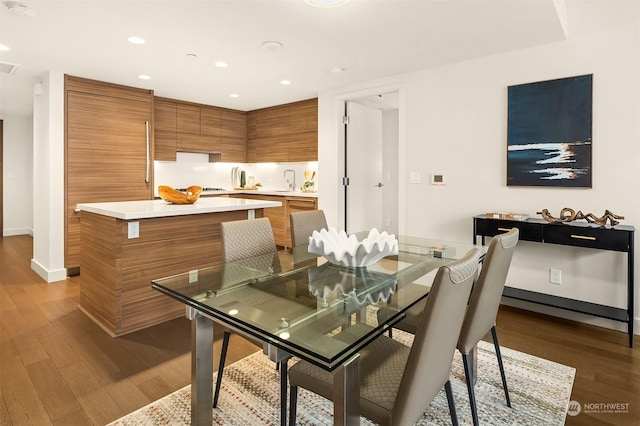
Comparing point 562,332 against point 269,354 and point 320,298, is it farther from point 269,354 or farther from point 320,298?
point 269,354

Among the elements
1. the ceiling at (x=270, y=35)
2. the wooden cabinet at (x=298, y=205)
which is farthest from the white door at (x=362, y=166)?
the ceiling at (x=270, y=35)

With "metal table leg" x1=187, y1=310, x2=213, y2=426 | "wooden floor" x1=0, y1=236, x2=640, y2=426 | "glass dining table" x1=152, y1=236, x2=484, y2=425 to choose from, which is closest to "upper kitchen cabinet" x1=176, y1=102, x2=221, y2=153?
"wooden floor" x1=0, y1=236, x2=640, y2=426

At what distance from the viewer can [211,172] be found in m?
6.45

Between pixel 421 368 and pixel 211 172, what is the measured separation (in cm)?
591

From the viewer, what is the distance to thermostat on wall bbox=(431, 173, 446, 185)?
380cm

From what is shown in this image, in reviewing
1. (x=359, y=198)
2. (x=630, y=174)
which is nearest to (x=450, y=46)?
(x=630, y=174)

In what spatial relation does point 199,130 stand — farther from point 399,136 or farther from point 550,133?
point 550,133

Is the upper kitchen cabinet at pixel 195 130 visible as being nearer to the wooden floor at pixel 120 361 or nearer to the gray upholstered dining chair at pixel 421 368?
the wooden floor at pixel 120 361

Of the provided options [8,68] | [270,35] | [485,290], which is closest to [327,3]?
[270,35]

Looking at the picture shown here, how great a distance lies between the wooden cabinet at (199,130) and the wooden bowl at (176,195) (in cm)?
253

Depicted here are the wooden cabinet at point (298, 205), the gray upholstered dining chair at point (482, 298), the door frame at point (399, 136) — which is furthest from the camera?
the wooden cabinet at point (298, 205)

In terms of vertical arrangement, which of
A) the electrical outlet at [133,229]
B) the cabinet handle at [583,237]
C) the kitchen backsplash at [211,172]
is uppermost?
the kitchen backsplash at [211,172]

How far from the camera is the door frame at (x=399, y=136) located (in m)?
4.06

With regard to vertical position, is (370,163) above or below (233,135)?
below
